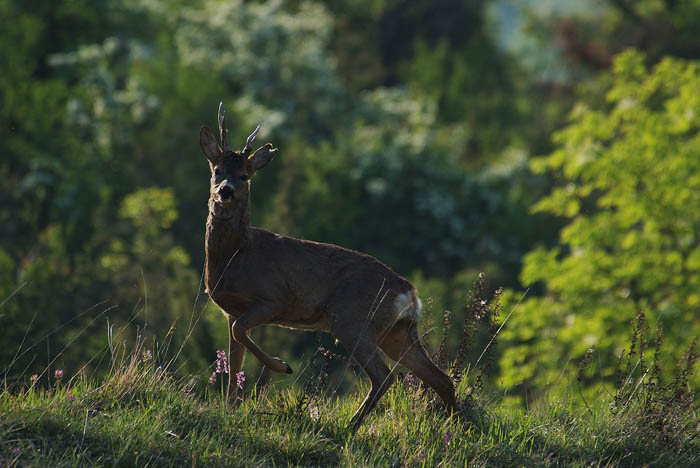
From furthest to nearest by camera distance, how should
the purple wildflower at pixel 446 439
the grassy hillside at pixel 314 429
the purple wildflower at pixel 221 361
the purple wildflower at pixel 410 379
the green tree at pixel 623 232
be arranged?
the green tree at pixel 623 232, the purple wildflower at pixel 410 379, the purple wildflower at pixel 221 361, the purple wildflower at pixel 446 439, the grassy hillside at pixel 314 429

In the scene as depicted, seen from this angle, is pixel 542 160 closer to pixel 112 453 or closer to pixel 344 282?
pixel 344 282

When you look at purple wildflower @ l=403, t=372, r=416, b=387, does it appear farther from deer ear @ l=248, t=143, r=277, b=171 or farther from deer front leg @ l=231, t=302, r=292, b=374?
deer ear @ l=248, t=143, r=277, b=171

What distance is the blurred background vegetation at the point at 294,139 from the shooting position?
25.5 meters

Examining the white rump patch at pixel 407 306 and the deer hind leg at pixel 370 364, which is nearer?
the deer hind leg at pixel 370 364

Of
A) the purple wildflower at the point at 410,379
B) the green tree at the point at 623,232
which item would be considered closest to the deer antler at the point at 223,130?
the purple wildflower at the point at 410,379

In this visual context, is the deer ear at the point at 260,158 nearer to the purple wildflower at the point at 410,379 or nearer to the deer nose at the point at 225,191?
the deer nose at the point at 225,191

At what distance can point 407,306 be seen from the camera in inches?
289

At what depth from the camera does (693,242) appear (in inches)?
715

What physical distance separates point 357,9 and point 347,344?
49.7m

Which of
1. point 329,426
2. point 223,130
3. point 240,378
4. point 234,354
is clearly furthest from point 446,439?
point 223,130

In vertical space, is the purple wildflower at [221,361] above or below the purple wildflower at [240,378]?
above

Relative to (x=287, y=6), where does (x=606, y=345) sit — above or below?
below

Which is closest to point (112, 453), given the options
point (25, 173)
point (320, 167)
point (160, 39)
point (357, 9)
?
point (25, 173)

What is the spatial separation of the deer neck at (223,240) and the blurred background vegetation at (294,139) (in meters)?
12.3
